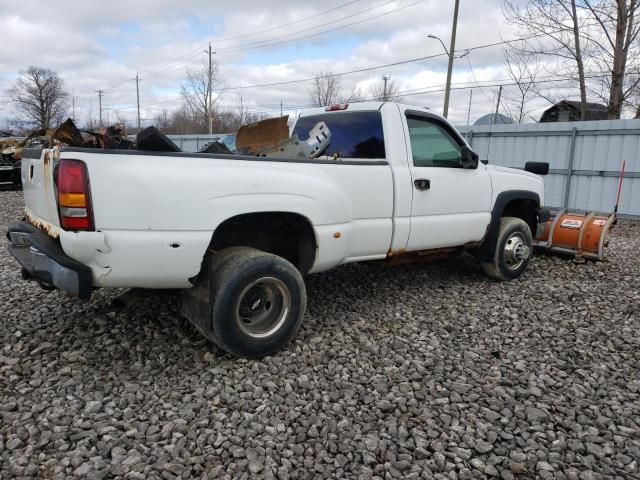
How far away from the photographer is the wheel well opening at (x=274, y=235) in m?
3.64

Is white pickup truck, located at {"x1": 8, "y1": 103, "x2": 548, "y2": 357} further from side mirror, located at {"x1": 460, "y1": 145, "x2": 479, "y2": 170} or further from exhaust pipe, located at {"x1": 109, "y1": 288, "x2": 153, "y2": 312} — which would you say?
exhaust pipe, located at {"x1": 109, "y1": 288, "x2": 153, "y2": 312}

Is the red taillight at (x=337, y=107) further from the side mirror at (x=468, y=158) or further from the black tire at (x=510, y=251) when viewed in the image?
the black tire at (x=510, y=251)

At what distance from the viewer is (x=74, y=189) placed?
283 centimetres

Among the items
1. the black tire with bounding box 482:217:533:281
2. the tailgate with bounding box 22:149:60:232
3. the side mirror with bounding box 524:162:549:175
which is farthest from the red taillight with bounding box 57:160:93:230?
the side mirror with bounding box 524:162:549:175

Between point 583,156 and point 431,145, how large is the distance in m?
8.99

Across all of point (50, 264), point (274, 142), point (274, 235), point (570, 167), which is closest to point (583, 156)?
point (570, 167)

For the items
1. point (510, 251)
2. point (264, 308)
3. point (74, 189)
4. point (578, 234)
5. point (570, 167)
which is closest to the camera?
point (74, 189)

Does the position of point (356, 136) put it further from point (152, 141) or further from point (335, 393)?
point (335, 393)

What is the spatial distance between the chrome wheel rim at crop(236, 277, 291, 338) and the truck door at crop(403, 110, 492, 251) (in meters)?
1.48

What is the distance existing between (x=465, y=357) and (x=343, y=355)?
36.8 inches

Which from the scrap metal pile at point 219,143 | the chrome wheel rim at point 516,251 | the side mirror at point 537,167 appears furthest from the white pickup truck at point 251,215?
the side mirror at point 537,167

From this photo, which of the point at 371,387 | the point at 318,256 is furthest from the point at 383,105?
the point at 371,387

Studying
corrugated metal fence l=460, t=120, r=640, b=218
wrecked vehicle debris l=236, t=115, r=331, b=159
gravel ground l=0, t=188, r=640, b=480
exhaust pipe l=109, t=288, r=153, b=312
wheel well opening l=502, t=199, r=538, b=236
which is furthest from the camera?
corrugated metal fence l=460, t=120, r=640, b=218

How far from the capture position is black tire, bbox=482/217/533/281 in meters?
5.58
